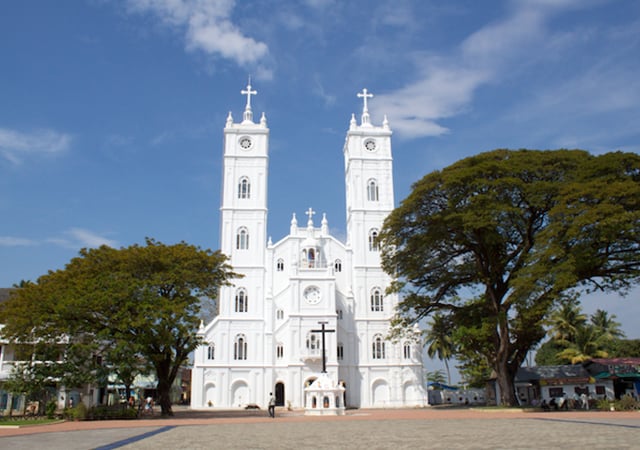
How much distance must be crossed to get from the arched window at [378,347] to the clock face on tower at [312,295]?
6.82 metres

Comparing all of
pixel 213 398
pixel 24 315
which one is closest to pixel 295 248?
pixel 213 398

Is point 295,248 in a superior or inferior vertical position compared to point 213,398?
superior

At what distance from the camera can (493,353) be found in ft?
112

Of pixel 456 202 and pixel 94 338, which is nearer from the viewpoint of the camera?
pixel 94 338

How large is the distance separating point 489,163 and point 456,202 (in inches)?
110

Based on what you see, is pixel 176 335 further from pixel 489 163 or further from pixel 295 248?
pixel 295 248

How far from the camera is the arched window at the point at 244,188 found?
55.2m

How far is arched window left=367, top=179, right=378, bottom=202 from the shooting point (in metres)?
56.0

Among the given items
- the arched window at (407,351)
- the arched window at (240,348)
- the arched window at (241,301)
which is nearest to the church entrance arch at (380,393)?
the arched window at (407,351)

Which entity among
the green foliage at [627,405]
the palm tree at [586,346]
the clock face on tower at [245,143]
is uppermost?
the clock face on tower at [245,143]

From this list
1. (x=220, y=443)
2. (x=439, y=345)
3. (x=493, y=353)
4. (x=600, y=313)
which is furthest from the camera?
(x=439, y=345)

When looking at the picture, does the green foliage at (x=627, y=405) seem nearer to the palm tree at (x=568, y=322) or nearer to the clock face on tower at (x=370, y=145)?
the palm tree at (x=568, y=322)

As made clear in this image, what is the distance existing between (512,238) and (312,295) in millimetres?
21850

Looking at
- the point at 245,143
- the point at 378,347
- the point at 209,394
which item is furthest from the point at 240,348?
the point at 245,143
